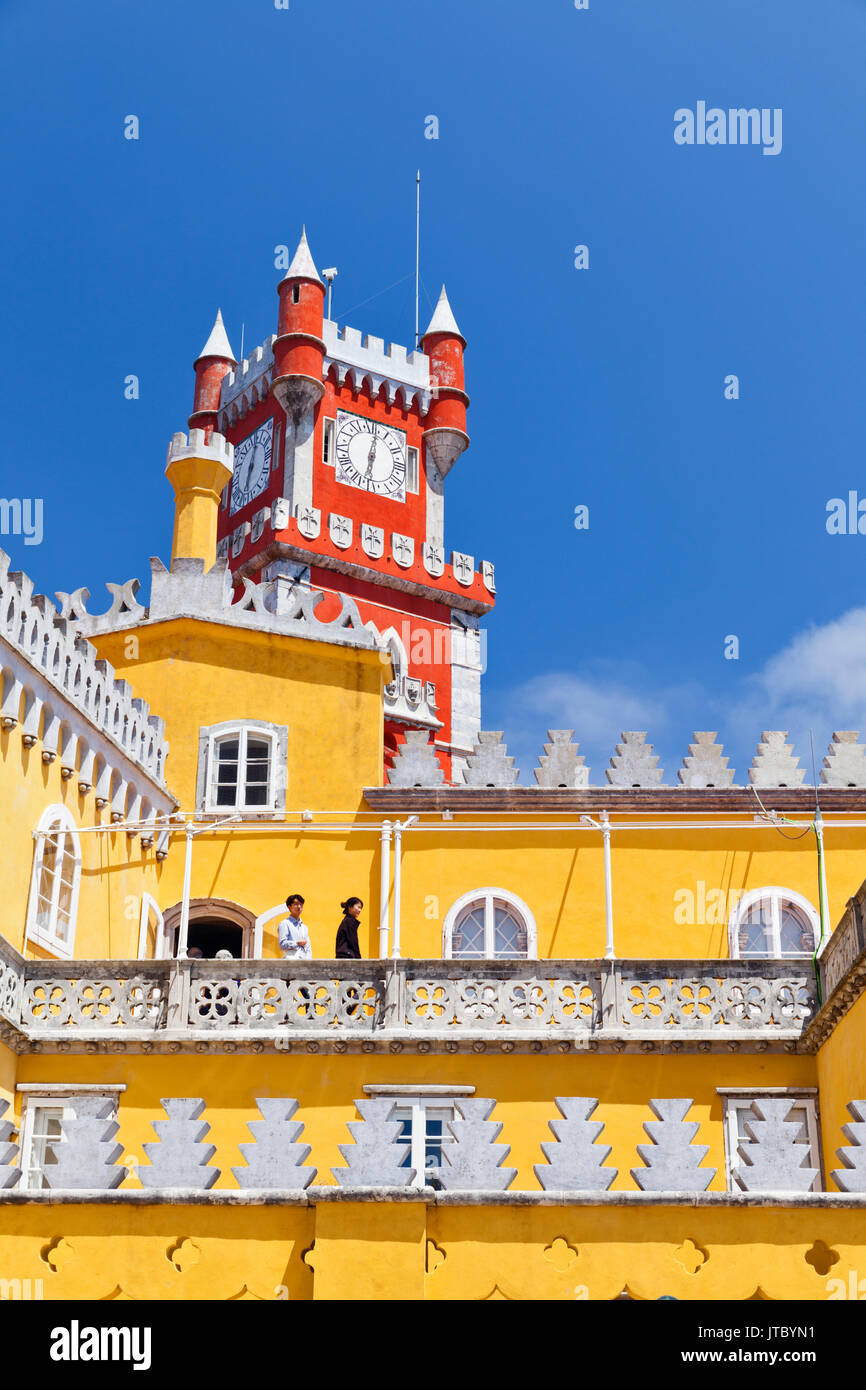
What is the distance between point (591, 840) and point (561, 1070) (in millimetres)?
5134

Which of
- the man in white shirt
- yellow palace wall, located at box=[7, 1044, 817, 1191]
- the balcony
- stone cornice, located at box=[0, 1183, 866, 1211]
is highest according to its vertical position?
the man in white shirt

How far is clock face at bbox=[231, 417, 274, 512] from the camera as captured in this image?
51500mm

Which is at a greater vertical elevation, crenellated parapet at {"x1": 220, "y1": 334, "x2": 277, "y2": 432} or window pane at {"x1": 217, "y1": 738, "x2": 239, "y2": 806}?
crenellated parapet at {"x1": 220, "y1": 334, "x2": 277, "y2": 432}

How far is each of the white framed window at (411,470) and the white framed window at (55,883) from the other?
3254 cm

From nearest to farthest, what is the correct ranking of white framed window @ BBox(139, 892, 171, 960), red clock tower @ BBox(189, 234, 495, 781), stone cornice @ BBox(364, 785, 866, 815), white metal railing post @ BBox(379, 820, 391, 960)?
white metal railing post @ BBox(379, 820, 391, 960), white framed window @ BBox(139, 892, 171, 960), stone cornice @ BBox(364, 785, 866, 815), red clock tower @ BBox(189, 234, 495, 781)

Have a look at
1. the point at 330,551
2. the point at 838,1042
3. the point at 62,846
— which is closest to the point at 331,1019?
the point at 62,846

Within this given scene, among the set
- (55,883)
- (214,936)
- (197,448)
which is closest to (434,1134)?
(55,883)

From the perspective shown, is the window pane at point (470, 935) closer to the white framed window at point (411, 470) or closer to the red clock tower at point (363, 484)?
the red clock tower at point (363, 484)

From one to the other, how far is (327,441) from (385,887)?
1199 inches

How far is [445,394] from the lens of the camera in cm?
5438

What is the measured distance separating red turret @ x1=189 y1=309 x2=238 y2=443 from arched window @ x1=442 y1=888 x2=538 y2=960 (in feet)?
111

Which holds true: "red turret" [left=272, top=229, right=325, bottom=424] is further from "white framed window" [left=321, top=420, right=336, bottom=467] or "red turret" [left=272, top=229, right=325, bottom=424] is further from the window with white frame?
the window with white frame

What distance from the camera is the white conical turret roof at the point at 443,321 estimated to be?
55.2 meters

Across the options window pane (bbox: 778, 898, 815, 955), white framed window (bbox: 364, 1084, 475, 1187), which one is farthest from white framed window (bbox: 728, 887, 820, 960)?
white framed window (bbox: 364, 1084, 475, 1187)
